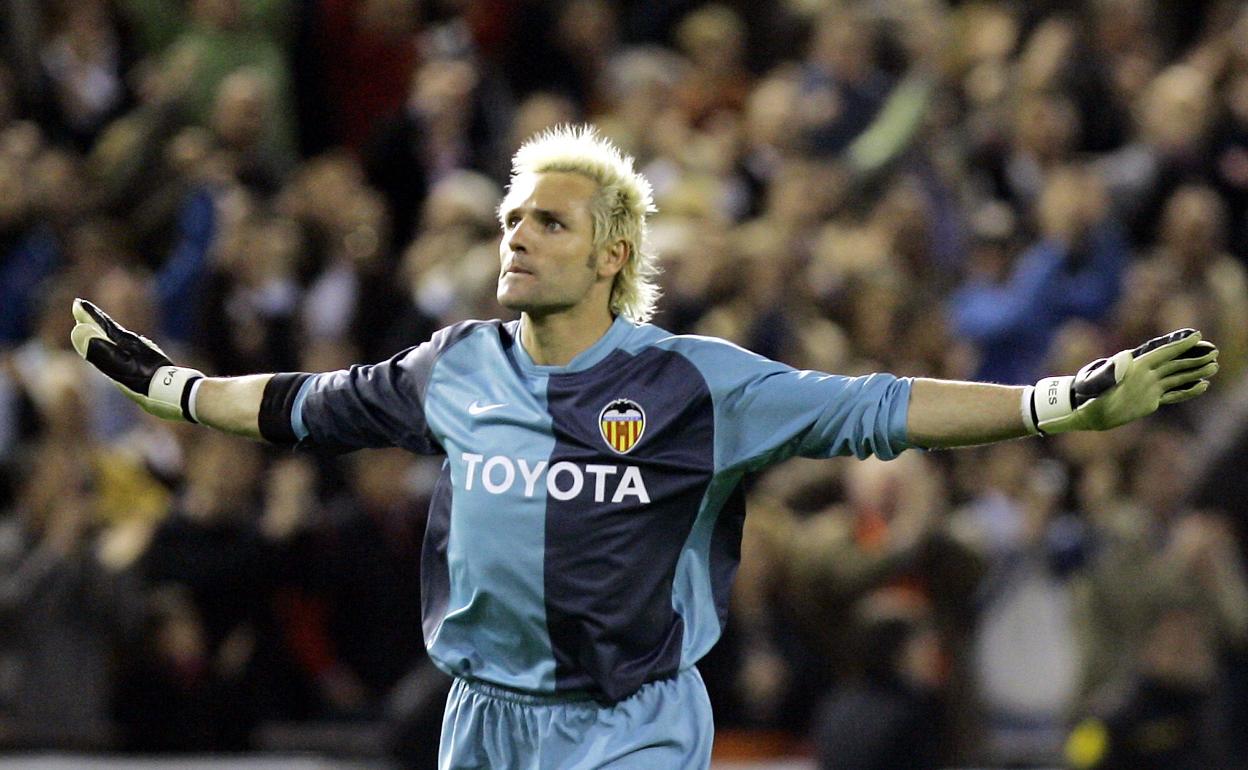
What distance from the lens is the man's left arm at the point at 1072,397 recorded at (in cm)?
477

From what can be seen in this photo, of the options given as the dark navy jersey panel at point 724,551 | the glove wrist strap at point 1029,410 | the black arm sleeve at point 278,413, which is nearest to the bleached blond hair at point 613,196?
the dark navy jersey panel at point 724,551

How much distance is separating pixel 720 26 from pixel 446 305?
291cm

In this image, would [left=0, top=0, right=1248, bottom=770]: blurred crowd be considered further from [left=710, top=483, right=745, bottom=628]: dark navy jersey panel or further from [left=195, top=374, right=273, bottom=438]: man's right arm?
[left=710, top=483, right=745, bottom=628]: dark navy jersey panel

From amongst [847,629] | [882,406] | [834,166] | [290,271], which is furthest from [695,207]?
[882,406]

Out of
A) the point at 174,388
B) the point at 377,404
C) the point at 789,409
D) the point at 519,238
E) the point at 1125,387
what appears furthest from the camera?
the point at 174,388

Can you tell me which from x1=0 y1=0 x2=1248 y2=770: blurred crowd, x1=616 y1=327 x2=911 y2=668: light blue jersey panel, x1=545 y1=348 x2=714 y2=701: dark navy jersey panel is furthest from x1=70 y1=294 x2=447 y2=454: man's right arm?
x1=0 y1=0 x2=1248 y2=770: blurred crowd

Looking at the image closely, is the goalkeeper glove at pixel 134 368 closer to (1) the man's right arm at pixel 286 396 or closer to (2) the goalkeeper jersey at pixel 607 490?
(1) the man's right arm at pixel 286 396

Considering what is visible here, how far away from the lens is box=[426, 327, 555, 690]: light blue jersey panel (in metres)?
5.14

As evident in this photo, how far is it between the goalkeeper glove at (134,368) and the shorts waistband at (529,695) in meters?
1.06

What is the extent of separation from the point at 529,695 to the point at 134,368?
136 centimetres

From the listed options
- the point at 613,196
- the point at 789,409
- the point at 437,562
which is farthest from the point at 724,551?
the point at 613,196

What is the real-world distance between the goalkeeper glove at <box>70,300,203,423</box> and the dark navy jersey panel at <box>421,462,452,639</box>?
707 millimetres

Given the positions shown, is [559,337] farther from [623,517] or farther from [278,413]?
[278,413]

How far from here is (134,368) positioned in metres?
5.61
